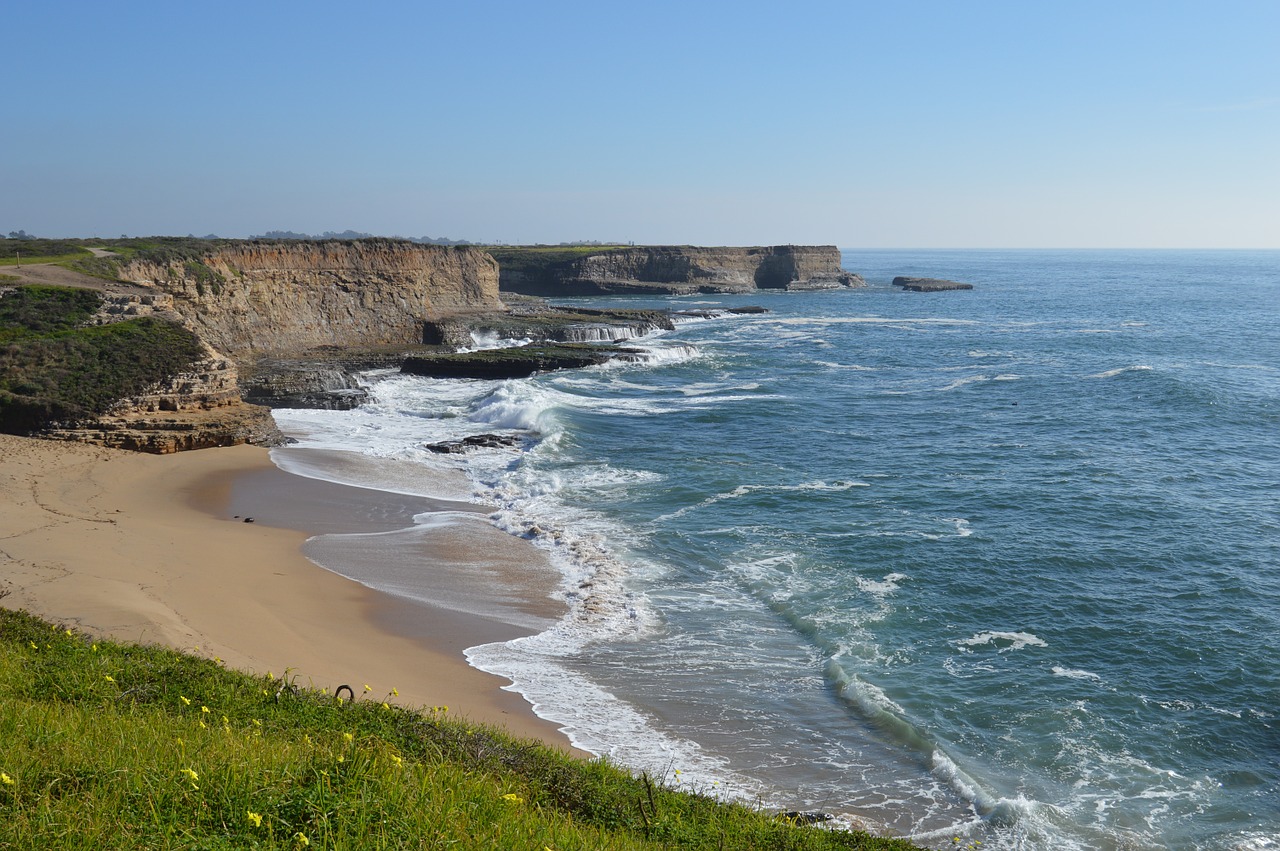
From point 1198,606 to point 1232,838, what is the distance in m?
7.10

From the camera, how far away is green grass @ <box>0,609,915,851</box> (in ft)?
18.0

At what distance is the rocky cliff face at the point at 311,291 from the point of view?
136 ft

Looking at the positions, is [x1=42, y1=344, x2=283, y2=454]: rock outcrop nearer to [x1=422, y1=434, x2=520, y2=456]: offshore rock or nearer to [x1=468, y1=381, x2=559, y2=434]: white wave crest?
[x1=422, y1=434, x2=520, y2=456]: offshore rock

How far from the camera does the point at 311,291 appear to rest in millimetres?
48281

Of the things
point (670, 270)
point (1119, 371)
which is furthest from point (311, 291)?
point (670, 270)

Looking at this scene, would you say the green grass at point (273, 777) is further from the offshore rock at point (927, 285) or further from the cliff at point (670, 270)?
the offshore rock at point (927, 285)

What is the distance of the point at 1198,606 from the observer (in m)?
16.2

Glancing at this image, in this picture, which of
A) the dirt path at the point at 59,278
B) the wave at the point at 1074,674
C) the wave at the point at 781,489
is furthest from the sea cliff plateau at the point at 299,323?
the wave at the point at 1074,674

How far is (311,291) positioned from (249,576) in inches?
1359

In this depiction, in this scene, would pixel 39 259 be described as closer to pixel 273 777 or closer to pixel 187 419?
pixel 187 419

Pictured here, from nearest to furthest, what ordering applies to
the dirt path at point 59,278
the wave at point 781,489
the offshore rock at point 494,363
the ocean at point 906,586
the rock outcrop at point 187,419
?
1. the ocean at point 906,586
2. the wave at point 781,489
3. the rock outcrop at point 187,419
4. the dirt path at point 59,278
5. the offshore rock at point 494,363

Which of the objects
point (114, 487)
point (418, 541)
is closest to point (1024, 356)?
point (418, 541)

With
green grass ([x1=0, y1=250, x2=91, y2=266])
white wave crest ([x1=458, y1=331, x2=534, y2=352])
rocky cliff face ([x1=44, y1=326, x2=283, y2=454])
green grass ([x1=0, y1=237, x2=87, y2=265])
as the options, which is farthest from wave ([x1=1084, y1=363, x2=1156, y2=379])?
green grass ([x1=0, y1=237, x2=87, y2=265])

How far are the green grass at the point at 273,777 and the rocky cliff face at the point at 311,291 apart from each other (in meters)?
31.0
